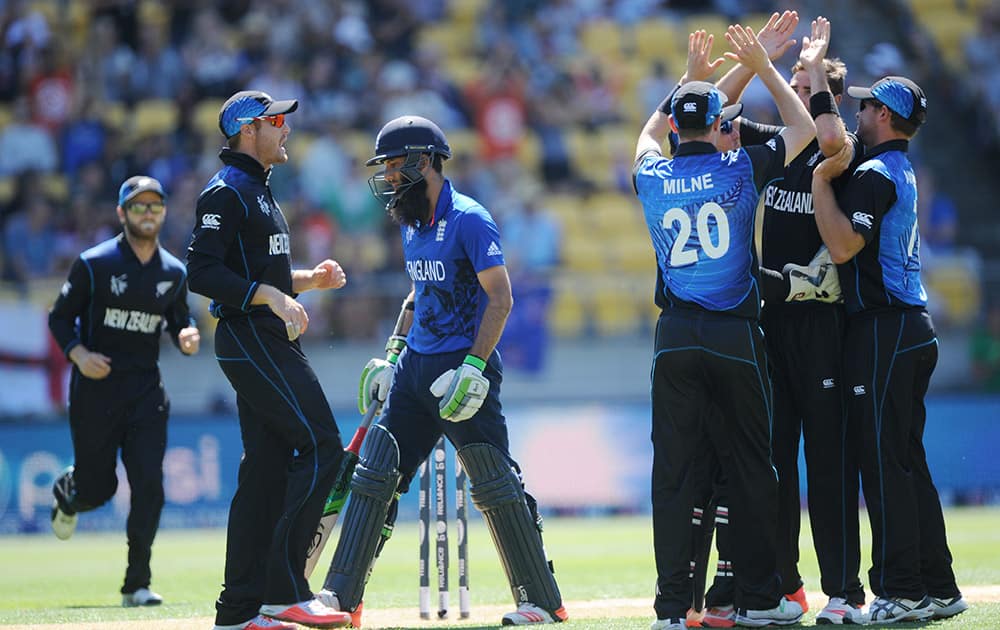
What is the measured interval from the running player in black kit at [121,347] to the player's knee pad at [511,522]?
9.72ft

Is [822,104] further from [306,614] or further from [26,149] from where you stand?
[26,149]

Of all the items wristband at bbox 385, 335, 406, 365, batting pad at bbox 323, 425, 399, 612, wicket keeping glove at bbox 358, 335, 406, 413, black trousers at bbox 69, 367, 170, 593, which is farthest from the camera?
black trousers at bbox 69, 367, 170, 593

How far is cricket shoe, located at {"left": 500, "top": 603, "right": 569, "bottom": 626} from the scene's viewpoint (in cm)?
688

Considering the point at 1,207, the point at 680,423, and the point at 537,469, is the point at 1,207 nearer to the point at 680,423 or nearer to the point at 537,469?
the point at 537,469

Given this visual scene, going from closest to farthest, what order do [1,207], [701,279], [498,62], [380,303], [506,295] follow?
[701,279] → [506,295] → [380,303] → [1,207] → [498,62]

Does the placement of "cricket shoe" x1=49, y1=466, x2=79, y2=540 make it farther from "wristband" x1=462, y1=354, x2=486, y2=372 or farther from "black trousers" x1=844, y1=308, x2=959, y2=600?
"black trousers" x1=844, y1=308, x2=959, y2=600

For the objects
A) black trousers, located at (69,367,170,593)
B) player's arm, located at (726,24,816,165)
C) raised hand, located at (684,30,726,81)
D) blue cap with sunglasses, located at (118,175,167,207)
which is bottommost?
black trousers, located at (69,367,170,593)

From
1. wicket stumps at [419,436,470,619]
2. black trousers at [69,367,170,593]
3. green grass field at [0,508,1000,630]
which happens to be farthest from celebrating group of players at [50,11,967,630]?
black trousers at [69,367,170,593]

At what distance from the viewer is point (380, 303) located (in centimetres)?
1487

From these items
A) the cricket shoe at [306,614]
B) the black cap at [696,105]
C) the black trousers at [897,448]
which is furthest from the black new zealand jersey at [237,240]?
the black trousers at [897,448]

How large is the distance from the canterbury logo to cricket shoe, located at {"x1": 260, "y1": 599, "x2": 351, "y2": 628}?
1.85m

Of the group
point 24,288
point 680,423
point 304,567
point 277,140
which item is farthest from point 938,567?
point 24,288

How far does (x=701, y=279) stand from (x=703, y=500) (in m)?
1.25

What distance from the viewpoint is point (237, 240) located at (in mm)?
6750
